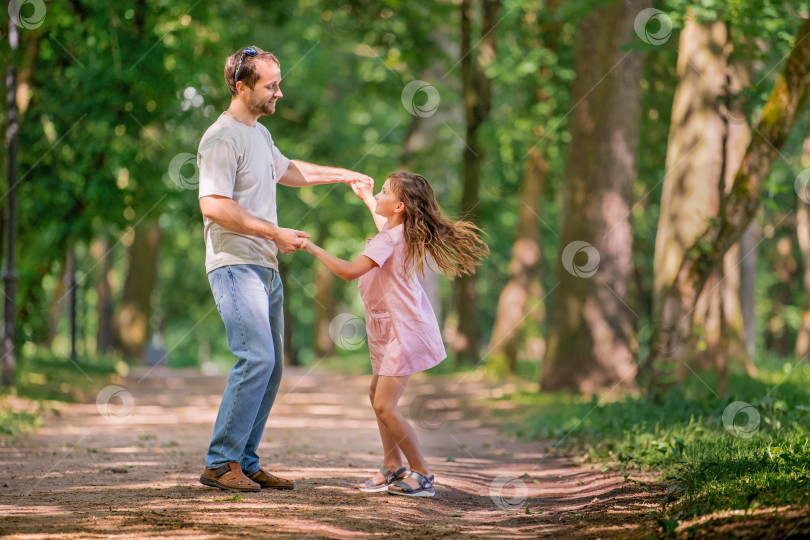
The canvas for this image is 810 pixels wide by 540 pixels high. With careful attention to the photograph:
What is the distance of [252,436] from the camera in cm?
562

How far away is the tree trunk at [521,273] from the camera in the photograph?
19078 millimetres

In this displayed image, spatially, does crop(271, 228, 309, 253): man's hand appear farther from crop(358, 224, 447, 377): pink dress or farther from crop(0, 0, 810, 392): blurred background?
crop(0, 0, 810, 392): blurred background

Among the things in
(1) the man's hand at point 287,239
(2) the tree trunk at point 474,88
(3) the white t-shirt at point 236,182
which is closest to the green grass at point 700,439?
(1) the man's hand at point 287,239

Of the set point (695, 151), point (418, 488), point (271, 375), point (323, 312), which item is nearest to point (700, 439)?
point (418, 488)

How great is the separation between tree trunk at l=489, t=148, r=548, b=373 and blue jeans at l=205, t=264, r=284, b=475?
13830mm

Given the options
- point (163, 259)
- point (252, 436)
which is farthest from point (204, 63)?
point (163, 259)

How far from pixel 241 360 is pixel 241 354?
0.11 feet

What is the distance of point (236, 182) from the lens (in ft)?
17.8

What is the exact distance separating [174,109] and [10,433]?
7982mm

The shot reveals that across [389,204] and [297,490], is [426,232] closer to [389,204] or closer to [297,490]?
[389,204]

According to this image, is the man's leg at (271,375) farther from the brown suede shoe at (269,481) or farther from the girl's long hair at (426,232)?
the girl's long hair at (426,232)

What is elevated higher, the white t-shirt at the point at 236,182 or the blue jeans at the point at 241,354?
the white t-shirt at the point at 236,182

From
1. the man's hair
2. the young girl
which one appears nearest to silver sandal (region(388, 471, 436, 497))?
the young girl

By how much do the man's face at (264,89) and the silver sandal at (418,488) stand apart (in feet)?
7.47
